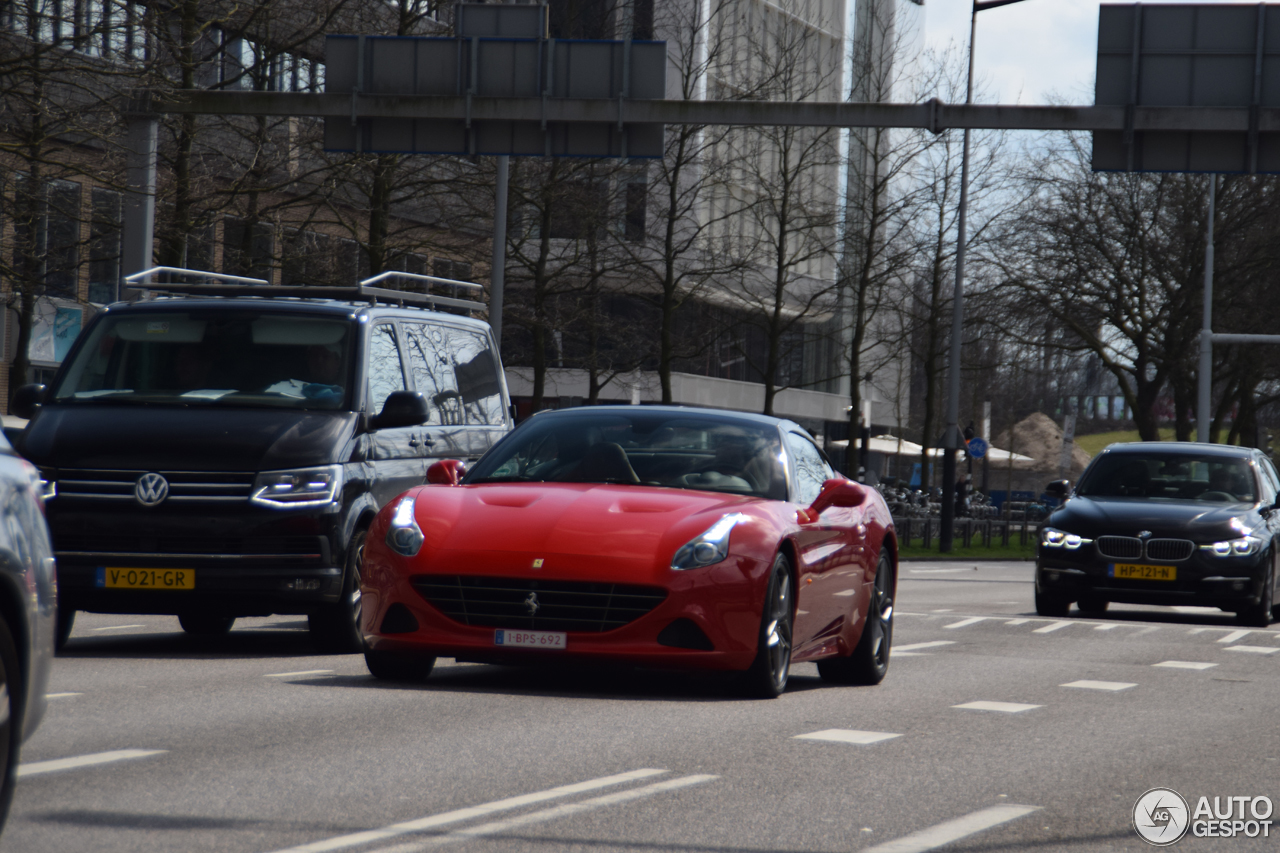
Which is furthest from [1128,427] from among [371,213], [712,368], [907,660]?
[907,660]

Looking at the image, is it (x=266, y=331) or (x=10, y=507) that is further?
(x=266, y=331)

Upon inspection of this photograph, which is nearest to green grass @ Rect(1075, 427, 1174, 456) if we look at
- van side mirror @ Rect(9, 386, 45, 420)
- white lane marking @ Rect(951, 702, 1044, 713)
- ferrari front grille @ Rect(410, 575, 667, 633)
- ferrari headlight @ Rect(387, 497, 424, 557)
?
van side mirror @ Rect(9, 386, 45, 420)

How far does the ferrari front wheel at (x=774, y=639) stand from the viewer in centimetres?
900

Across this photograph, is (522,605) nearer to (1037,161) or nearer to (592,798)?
(592,798)

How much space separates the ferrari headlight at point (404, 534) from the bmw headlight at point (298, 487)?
A: 1.98 m

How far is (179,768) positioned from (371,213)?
23.6 metres

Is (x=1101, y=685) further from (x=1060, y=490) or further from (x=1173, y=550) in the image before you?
(x=1060, y=490)

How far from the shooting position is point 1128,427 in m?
152

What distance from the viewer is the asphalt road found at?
225 inches

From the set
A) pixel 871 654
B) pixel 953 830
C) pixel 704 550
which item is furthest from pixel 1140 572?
pixel 953 830

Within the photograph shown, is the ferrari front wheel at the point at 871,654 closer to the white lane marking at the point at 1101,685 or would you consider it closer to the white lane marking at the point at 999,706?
the white lane marking at the point at 999,706

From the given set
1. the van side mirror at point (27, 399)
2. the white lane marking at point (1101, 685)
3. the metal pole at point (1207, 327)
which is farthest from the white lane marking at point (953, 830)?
the metal pole at point (1207, 327)

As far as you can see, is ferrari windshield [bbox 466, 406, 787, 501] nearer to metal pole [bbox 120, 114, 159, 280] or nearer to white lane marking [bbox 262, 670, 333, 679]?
white lane marking [bbox 262, 670, 333, 679]

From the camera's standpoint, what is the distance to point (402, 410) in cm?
1163
